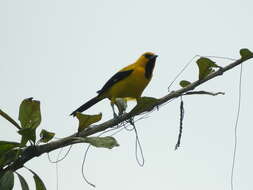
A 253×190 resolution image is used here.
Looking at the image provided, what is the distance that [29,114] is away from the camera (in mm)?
2211

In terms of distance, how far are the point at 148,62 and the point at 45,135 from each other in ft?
14.1

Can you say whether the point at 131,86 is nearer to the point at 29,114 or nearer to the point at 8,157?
the point at 29,114

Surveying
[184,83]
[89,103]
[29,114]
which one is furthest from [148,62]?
[29,114]

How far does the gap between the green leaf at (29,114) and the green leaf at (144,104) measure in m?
0.51

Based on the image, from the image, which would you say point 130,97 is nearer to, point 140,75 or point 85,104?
point 140,75

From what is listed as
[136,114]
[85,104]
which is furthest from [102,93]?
[136,114]

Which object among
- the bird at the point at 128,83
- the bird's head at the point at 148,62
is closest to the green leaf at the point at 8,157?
the bird at the point at 128,83

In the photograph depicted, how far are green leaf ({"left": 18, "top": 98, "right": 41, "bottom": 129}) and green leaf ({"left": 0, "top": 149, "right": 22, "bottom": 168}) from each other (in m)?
0.18

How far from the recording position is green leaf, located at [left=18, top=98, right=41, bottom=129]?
2203mm

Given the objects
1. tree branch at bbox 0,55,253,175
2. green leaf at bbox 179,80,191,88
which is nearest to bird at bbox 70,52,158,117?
green leaf at bbox 179,80,191,88

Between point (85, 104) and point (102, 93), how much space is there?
30 centimetres

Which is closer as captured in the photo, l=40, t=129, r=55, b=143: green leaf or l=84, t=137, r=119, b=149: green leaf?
l=84, t=137, r=119, b=149: green leaf

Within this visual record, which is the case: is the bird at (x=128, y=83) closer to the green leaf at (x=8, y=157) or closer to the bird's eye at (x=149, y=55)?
the bird's eye at (x=149, y=55)

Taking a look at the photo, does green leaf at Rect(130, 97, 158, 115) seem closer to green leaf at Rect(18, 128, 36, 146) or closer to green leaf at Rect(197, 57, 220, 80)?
green leaf at Rect(197, 57, 220, 80)
